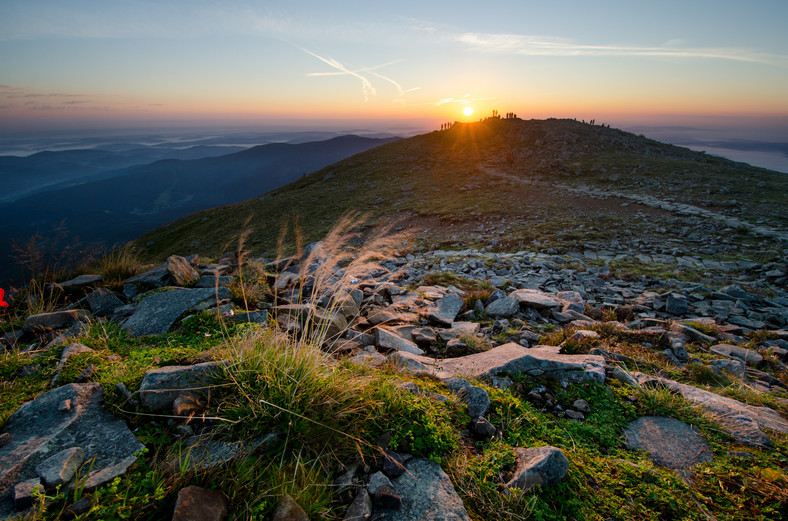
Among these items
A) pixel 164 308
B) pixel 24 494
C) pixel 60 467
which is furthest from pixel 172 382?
pixel 164 308

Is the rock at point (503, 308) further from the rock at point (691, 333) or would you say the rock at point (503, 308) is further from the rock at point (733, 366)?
the rock at point (733, 366)

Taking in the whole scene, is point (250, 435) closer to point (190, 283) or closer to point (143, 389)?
point (143, 389)

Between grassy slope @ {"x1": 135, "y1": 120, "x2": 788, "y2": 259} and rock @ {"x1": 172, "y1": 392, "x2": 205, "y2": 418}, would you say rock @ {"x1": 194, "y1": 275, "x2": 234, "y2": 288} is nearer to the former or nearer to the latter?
rock @ {"x1": 172, "y1": 392, "x2": 205, "y2": 418}

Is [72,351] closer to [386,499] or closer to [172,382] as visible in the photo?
[172,382]

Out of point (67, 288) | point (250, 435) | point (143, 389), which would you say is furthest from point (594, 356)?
point (67, 288)

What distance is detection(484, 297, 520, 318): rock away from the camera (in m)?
6.43

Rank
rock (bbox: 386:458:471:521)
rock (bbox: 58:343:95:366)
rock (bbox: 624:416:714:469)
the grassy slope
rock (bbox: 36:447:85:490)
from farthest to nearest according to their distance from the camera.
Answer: the grassy slope, rock (bbox: 58:343:95:366), rock (bbox: 624:416:714:469), rock (bbox: 386:458:471:521), rock (bbox: 36:447:85:490)

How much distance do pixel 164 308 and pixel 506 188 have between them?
83.9 feet

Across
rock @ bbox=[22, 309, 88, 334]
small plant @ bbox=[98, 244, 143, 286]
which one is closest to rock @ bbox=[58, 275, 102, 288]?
small plant @ bbox=[98, 244, 143, 286]

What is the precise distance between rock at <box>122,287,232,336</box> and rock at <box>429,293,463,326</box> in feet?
12.0

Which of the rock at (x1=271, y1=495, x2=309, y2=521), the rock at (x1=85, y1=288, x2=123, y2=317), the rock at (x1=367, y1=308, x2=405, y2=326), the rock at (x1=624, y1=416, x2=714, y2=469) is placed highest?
the rock at (x1=271, y1=495, x2=309, y2=521)

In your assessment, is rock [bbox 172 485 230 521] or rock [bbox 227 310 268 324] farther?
rock [bbox 227 310 268 324]

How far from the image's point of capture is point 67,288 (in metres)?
6.18

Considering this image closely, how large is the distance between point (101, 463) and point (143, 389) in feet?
2.05
